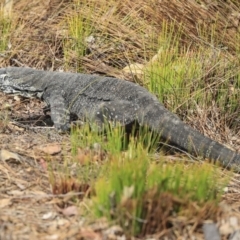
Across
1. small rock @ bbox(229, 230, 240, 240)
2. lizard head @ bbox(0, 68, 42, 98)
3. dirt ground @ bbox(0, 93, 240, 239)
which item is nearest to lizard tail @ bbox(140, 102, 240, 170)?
dirt ground @ bbox(0, 93, 240, 239)

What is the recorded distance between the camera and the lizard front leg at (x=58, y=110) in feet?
16.8

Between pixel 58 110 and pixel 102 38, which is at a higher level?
pixel 102 38

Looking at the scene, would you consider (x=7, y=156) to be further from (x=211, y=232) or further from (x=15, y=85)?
(x=15, y=85)

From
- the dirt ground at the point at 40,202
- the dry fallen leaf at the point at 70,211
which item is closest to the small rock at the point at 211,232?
the dirt ground at the point at 40,202

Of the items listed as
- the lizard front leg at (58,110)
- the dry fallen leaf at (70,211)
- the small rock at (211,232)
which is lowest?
the lizard front leg at (58,110)

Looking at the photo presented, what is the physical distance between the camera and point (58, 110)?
536cm

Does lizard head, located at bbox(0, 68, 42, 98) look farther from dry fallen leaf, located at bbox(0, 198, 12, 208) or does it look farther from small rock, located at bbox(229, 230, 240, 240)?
small rock, located at bbox(229, 230, 240, 240)

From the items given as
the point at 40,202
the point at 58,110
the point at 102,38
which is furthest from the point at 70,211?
the point at 102,38

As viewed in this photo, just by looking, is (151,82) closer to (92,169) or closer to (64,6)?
(92,169)

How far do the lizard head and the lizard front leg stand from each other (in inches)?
5.5

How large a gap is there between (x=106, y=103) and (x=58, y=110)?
1.50 feet

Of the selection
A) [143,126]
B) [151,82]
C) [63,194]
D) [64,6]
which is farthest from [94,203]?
[64,6]

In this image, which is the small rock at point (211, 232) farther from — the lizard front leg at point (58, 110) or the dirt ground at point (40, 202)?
the lizard front leg at point (58, 110)

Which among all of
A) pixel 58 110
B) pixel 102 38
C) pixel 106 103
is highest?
pixel 102 38
